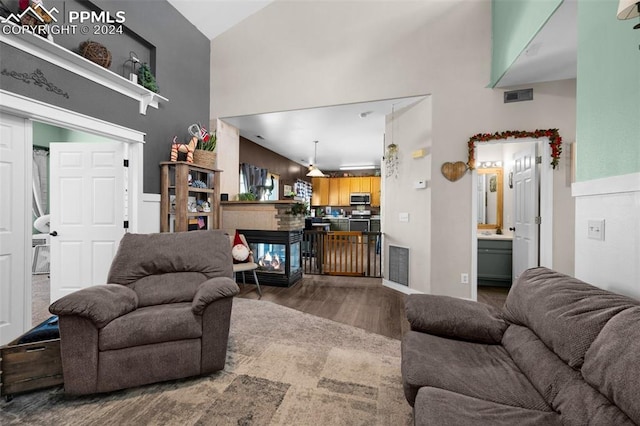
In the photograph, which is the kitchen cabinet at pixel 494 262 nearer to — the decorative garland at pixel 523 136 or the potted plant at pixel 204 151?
the decorative garland at pixel 523 136

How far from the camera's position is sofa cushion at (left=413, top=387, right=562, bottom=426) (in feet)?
3.08

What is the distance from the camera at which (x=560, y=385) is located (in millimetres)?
1065

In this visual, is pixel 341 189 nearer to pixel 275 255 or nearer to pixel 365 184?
pixel 365 184

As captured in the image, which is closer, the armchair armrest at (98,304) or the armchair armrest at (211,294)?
the armchair armrest at (98,304)

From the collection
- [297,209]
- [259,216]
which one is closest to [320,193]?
[297,209]

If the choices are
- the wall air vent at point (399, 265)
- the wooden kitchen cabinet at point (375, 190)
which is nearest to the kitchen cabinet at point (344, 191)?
the wooden kitchen cabinet at point (375, 190)

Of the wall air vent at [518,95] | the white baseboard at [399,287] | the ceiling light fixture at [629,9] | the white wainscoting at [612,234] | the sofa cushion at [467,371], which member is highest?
the wall air vent at [518,95]

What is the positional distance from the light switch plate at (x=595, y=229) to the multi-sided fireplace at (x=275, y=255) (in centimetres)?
331

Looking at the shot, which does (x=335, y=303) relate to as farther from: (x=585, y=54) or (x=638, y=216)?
(x=585, y=54)

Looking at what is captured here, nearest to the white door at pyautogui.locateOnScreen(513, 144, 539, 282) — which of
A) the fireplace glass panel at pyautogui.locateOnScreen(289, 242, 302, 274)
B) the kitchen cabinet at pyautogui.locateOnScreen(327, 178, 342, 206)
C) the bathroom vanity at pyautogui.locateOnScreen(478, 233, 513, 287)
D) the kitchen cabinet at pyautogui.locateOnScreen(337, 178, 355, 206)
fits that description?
the bathroom vanity at pyautogui.locateOnScreen(478, 233, 513, 287)

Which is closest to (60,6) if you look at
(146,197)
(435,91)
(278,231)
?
(146,197)

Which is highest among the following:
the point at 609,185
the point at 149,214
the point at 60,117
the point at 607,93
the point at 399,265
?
the point at 60,117

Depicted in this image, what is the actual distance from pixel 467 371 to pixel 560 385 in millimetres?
327

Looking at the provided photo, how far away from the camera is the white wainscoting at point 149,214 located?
3398 millimetres
